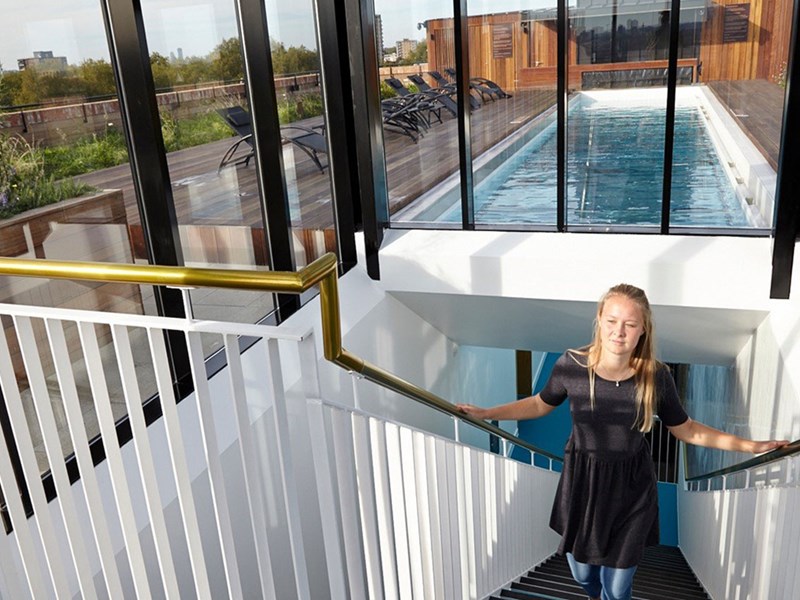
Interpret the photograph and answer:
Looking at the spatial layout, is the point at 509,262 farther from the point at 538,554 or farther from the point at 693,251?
the point at 538,554

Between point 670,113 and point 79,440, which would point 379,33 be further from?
point 79,440

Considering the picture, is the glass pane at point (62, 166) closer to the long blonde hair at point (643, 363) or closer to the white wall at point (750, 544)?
the long blonde hair at point (643, 363)

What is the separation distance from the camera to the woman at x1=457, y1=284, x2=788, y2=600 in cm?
274

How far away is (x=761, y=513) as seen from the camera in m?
2.99

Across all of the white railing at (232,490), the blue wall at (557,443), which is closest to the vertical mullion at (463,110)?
the white railing at (232,490)

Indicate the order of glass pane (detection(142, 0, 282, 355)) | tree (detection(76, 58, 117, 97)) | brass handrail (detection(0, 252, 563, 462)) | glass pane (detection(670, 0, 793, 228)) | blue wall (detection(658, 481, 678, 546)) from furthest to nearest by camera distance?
blue wall (detection(658, 481, 678, 546))
glass pane (detection(670, 0, 793, 228))
glass pane (detection(142, 0, 282, 355))
tree (detection(76, 58, 117, 97))
brass handrail (detection(0, 252, 563, 462))

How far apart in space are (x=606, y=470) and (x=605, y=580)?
0.61 meters

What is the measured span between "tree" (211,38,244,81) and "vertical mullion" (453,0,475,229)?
202 cm

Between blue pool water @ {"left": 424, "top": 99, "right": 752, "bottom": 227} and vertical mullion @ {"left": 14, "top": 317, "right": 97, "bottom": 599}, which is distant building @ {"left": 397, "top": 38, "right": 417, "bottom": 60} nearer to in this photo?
blue pool water @ {"left": 424, "top": 99, "right": 752, "bottom": 227}

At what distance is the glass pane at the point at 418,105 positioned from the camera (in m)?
5.70

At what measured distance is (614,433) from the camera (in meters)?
2.86

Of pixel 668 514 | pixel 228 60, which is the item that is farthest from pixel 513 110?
pixel 668 514

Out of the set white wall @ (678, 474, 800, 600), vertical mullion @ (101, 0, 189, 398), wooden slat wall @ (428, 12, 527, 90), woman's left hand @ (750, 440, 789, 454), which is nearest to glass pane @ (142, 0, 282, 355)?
vertical mullion @ (101, 0, 189, 398)

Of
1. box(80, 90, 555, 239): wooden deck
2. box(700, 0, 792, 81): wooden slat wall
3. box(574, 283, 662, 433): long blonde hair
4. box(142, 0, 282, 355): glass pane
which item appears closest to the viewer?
box(574, 283, 662, 433): long blonde hair
